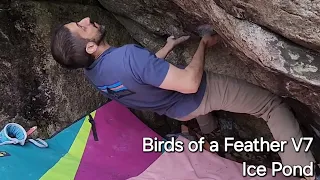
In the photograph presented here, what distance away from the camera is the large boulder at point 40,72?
10.1 feet

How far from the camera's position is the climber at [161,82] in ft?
6.78

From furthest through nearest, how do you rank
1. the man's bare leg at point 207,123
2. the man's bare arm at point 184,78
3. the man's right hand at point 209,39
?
the man's bare leg at point 207,123
the man's right hand at point 209,39
the man's bare arm at point 184,78

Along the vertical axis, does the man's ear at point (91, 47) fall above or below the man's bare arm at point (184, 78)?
above

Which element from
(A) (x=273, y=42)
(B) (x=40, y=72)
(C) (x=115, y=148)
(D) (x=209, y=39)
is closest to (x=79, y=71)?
(B) (x=40, y=72)

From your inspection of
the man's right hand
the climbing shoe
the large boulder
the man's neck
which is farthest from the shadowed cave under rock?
the man's neck

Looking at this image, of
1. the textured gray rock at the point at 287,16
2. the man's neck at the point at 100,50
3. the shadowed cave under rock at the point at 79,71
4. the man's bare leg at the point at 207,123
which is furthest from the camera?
the man's bare leg at the point at 207,123

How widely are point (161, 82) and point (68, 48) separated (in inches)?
17.2

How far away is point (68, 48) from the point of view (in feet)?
6.87

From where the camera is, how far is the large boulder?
10.1 feet

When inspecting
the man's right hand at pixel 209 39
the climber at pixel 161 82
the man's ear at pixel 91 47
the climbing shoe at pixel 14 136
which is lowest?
the climbing shoe at pixel 14 136

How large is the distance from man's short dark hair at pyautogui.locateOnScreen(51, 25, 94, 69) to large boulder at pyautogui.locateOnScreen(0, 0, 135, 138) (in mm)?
1038

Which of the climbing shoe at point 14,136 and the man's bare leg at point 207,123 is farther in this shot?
the man's bare leg at point 207,123

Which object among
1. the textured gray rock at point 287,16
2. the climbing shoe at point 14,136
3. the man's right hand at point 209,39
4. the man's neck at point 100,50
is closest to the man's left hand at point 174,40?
the man's right hand at point 209,39

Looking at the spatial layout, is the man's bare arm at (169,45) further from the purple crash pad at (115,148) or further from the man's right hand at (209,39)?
the purple crash pad at (115,148)
